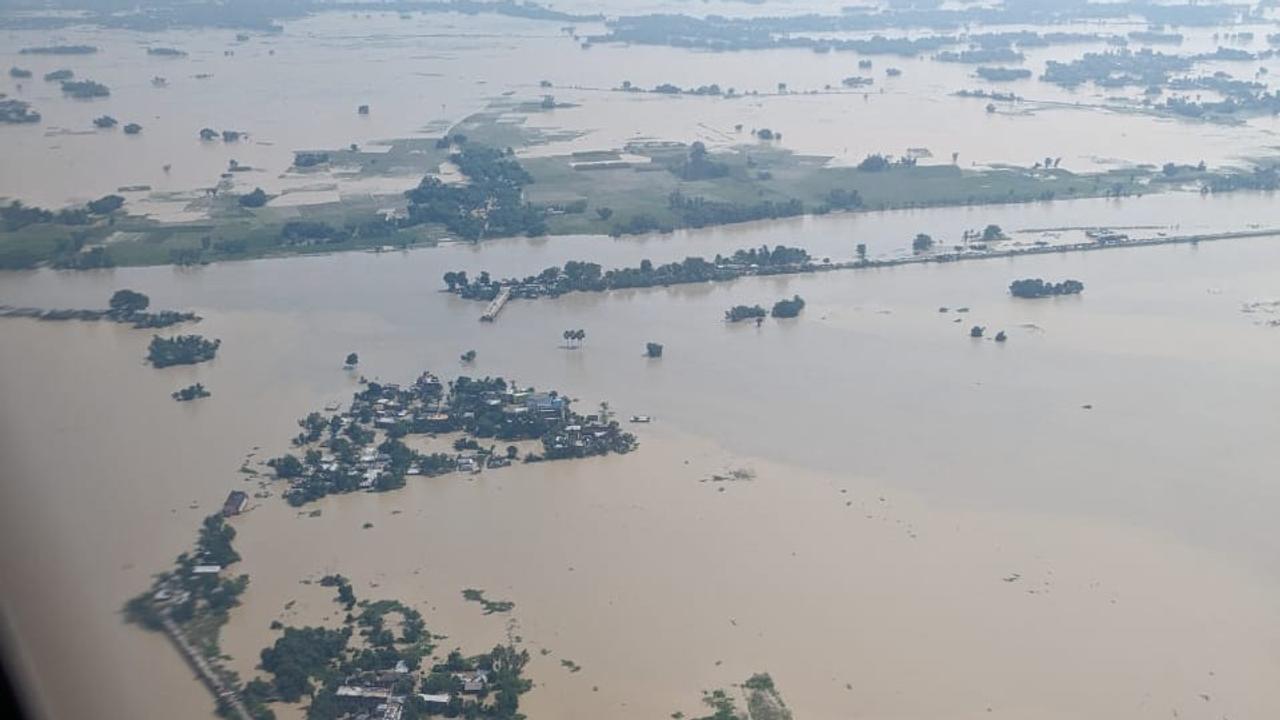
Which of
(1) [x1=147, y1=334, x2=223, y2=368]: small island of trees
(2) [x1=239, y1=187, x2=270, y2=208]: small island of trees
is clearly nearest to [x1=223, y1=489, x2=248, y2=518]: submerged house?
(1) [x1=147, y1=334, x2=223, y2=368]: small island of trees

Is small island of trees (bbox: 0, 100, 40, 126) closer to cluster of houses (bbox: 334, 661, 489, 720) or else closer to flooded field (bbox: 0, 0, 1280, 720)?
flooded field (bbox: 0, 0, 1280, 720)

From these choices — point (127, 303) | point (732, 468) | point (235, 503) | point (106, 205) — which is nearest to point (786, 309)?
point (732, 468)

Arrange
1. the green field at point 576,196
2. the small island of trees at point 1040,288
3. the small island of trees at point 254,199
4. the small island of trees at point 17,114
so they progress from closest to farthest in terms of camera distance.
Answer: the small island of trees at point 1040,288 < the green field at point 576,196 < the small island of trees at point 254,199 < the small island of trees at point 17,114

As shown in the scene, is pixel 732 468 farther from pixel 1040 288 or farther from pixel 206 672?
pixel 1040 288

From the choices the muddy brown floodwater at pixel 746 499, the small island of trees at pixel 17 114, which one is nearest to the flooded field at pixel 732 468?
the muddy brown floodwater at pixel 746 499

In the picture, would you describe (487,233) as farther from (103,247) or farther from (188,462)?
(188,462)

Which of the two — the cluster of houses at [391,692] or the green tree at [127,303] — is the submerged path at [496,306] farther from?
the cluster of houses at [391,692]

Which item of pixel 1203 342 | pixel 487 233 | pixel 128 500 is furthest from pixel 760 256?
pixel 128 500
